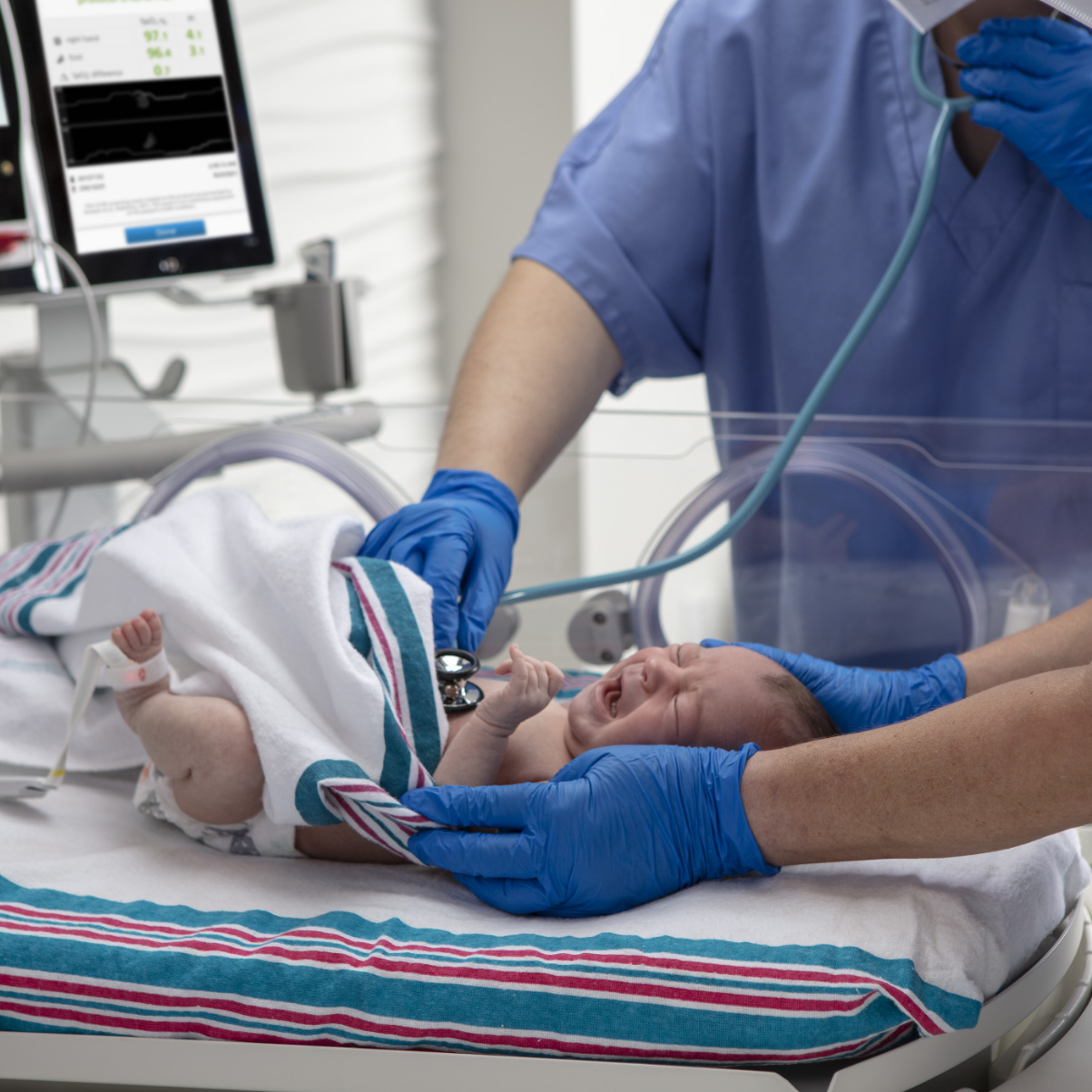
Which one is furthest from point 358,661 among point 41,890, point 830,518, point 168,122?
point 168,122

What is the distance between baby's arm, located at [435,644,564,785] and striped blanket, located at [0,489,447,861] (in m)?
0.02

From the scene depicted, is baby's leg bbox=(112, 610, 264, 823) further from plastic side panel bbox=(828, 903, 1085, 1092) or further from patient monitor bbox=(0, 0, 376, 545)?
patient monitor bbox=(0, 0, 376, 545)

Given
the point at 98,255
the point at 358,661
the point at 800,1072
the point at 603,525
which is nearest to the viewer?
the point at 800,1072

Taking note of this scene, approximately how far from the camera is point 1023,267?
130cm

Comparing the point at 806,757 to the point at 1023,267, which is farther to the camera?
the point at 1023,267

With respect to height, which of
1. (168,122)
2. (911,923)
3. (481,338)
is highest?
(168,122)

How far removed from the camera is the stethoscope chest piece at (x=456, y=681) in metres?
1.04

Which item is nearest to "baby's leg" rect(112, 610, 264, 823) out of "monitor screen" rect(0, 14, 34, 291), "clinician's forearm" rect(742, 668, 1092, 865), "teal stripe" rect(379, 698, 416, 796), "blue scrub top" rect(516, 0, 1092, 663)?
"teal stripe" rect(379, 698, 416, 796)

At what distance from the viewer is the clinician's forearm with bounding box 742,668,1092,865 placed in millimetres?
670

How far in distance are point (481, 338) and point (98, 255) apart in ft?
2.15

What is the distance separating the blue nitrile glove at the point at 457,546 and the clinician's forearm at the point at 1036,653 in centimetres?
48

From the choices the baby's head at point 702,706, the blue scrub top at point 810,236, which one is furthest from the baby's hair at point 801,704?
the blue scrub top at point 810,236

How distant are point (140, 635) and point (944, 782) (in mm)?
642

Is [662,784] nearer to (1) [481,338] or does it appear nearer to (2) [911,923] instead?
(2) [911,923]
